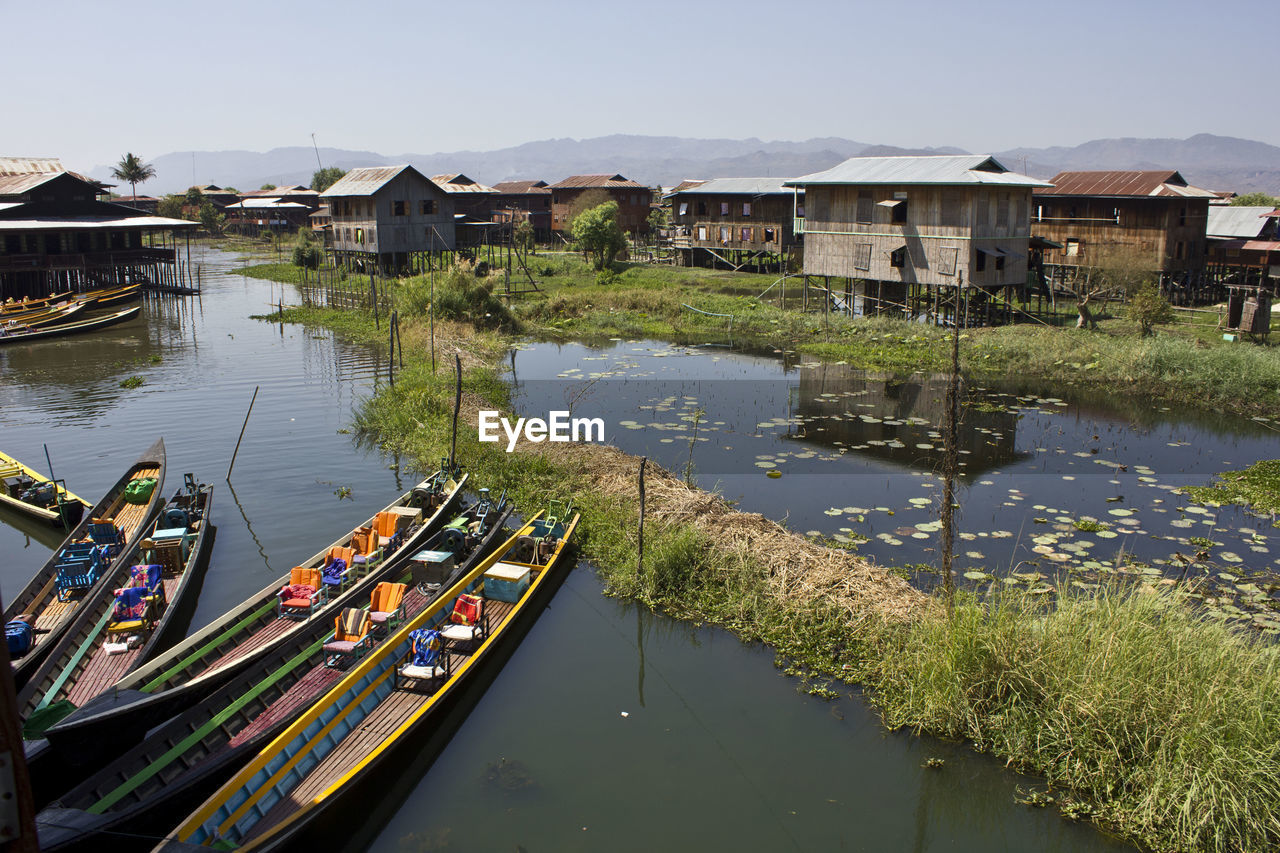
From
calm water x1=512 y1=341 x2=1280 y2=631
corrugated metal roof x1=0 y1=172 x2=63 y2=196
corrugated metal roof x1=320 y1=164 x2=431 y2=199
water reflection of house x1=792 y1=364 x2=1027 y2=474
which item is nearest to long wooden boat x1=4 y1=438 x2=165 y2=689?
calm water x1=512 y1=341 x2=1280 y2=631

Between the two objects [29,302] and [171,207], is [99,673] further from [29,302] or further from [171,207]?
[171,207]

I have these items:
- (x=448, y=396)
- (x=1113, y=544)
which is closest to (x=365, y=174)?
(x=448, y=396)

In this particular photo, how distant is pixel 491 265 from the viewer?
5016 cm

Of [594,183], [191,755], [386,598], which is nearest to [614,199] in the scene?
[594,183]

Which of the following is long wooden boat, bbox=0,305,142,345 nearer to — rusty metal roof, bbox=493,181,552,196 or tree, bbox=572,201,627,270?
tree, bbox=572,201,627,270

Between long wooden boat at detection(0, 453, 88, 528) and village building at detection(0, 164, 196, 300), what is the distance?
26734mm

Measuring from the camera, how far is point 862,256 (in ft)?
113

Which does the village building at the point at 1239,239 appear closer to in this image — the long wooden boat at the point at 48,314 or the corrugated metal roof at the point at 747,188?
the corrugated metal roof at the point at 747,188

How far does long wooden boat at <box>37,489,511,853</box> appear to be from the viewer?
24.1 feet

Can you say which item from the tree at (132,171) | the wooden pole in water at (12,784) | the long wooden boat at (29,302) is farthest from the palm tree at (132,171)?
the wooden pole in water at (12,784)

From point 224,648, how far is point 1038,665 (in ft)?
31.2


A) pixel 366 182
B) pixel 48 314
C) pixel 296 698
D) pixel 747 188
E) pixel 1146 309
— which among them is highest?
pixel 747 188

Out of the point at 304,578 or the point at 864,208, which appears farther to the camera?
the point at 864,208

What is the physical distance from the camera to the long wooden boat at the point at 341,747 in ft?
25.7
